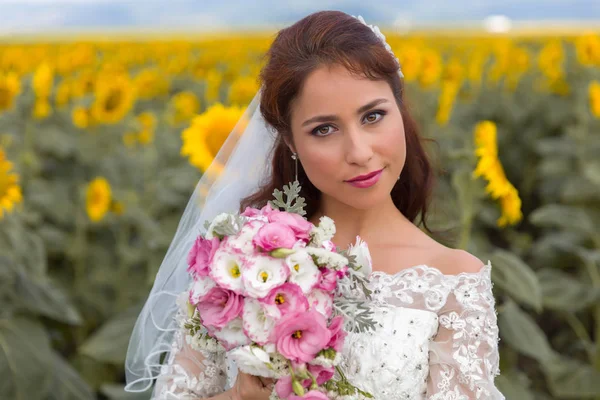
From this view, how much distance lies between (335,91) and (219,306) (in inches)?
19.3

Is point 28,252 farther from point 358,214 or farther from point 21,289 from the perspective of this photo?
point 358,214

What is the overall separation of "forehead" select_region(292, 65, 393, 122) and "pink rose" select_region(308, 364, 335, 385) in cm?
51

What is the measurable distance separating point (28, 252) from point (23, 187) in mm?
1153

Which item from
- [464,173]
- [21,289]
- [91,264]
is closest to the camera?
[464,173]

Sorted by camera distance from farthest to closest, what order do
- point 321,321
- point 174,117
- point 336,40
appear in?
point 174,117 → point 336,40 → point 321,321

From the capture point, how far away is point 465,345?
5.47ft

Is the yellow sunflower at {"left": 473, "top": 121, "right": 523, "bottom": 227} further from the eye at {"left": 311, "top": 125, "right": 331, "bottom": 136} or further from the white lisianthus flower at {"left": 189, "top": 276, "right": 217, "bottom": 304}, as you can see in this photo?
the white lisianthus flower at {"left": 189, "top": 276, "right": 217, "bottom": 304}

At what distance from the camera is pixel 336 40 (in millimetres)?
1690

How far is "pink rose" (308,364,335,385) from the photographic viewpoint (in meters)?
1.41

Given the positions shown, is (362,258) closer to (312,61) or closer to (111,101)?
(312,61)

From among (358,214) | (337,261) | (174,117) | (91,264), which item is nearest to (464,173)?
(358,214)

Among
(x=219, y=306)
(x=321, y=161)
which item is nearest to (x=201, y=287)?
(x=219, y=306)

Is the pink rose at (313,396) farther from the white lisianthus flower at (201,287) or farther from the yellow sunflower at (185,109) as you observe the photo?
the yellow sunflower at (185,109)

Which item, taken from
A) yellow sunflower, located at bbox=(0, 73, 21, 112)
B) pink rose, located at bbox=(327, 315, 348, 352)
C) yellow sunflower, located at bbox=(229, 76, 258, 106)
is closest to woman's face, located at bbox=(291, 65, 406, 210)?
pink rose, located at bbox=(327, 315, 348, 352)
